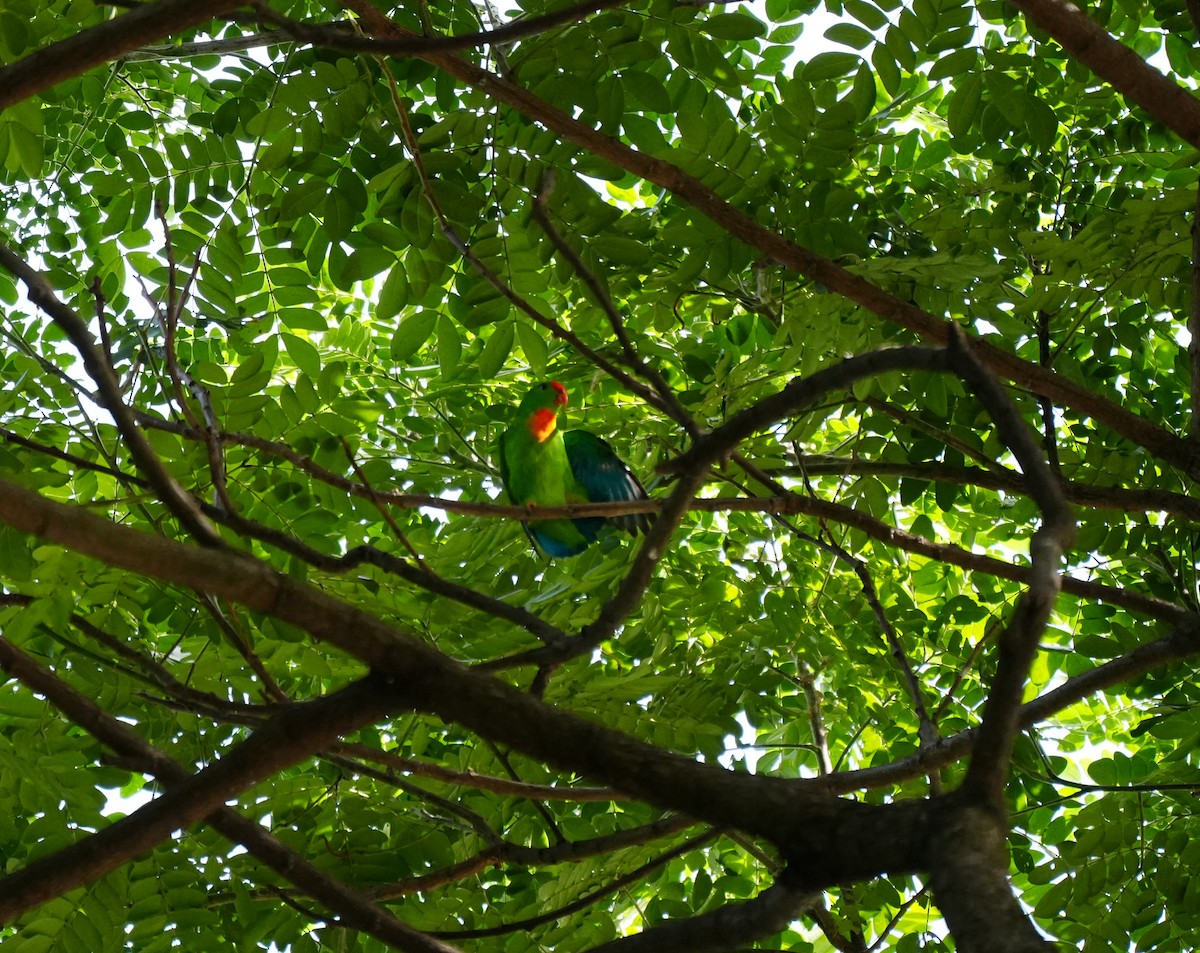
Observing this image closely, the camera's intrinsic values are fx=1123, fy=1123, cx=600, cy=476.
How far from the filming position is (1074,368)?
136 inches

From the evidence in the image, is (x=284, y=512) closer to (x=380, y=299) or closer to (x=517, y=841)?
(x=380, y=299)

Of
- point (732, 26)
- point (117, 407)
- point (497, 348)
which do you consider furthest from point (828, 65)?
point (117, 407)

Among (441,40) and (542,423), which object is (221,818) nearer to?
(441,40)

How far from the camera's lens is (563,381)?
4.18 meters

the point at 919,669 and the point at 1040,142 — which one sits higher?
the point at 1040,142

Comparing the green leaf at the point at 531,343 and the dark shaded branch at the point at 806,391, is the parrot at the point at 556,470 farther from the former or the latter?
the dark shaded branch at the point at 806,391

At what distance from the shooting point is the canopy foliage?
1945mm

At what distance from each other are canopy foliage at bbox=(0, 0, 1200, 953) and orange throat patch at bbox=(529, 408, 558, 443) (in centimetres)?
41

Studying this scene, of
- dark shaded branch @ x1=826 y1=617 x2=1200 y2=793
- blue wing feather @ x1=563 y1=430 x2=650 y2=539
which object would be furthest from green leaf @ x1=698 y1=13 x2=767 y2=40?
blue wing feather @ x1=563 y1=430 x2=650 y2=539

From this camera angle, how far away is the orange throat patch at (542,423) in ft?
14.6

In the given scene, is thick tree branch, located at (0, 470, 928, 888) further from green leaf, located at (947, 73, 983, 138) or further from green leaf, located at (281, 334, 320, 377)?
green leaf, located at (947, 73, 983, 138)

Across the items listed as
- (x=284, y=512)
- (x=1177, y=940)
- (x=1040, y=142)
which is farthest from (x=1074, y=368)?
(x=284, y=512)

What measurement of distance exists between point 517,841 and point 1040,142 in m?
2.54

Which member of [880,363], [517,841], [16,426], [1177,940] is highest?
[16,426]
